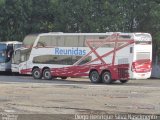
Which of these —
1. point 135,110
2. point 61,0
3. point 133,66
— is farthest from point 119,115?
point 61,0

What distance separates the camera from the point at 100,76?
35250 millimetres

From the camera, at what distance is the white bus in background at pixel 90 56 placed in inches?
1334

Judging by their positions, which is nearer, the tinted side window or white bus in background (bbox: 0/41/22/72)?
the tinted side window

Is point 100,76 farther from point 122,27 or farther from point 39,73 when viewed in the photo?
point 122,27

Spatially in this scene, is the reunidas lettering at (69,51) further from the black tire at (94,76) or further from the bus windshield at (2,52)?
the bus windshield at (2,52)

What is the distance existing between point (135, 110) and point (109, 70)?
18.4m

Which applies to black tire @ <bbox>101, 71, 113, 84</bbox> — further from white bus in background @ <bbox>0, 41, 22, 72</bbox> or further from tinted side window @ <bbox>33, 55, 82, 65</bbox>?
white bus in background @ <bbox>0, 41, 22, 72</bbox>

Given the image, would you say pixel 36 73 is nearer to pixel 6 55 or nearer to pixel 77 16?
pixel 6 55

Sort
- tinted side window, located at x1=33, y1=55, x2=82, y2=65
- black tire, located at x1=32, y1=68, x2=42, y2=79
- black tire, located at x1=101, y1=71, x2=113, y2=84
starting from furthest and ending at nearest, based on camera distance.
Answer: black tire, located at x1=32, y1=68, x2=42, y2=79, tinted side window, located at x1=33, y1=55, x2=82, y2=65, black tire, located at x1=101, y1=71, x2=113, y2=84

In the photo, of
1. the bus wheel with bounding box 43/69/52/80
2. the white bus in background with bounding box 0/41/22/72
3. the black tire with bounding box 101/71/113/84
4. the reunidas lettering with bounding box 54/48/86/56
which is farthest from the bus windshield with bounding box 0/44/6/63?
the black tire with bounding box 101/71/113/84

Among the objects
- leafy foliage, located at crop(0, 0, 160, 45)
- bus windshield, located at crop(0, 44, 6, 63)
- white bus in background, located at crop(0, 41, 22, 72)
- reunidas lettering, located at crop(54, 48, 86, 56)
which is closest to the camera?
reunidas lettering, located at crop(54, 48, 86, 56)

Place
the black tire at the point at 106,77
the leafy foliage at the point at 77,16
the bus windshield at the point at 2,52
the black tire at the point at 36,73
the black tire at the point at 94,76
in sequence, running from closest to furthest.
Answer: the black tire at the point at 106,77, the black tire at the point at 94,76, the black tire at the point at 36,73, the bus windshield at the point at 2,52, the leafy foliage at the point at 77,16

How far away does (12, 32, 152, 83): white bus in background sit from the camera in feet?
111

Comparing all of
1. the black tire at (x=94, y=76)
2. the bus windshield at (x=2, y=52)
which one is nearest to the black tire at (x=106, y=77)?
the black tire at (x=94, y=76)
